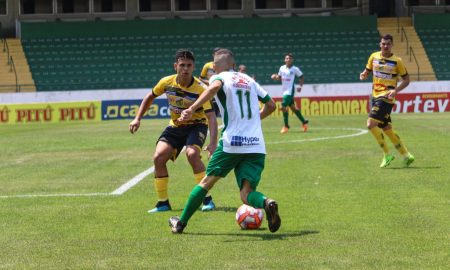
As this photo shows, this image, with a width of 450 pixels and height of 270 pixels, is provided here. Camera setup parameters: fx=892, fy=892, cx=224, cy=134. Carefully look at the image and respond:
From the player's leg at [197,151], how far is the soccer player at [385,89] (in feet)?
19.6

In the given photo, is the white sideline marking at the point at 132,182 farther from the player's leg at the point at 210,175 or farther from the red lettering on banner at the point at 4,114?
the red lettering on banner at the point at 4,114

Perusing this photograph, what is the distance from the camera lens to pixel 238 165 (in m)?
9.66

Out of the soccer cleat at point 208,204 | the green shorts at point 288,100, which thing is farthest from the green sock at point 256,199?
the green shorts at point 288,100

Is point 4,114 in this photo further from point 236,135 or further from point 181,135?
point 236,135

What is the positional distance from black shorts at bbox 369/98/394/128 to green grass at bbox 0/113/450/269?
884 mm

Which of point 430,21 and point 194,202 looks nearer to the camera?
point 194,202

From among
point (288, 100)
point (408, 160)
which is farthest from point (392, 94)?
point (288, 100)

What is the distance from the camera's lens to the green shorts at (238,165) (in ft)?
30.9

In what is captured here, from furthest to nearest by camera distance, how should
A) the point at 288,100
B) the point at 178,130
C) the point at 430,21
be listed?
1. the point at 430,21
2. the point at 288,100
3. the point at 178,130

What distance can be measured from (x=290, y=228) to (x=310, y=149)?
38.2 feet

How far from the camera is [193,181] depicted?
1497 centimetres

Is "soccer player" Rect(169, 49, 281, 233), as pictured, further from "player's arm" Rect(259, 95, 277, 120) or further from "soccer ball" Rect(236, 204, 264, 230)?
"soccer ball" Rect(236, 204, 264, 230)

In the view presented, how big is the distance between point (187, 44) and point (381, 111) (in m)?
39.7

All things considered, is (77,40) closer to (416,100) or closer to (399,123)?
(416,100)
